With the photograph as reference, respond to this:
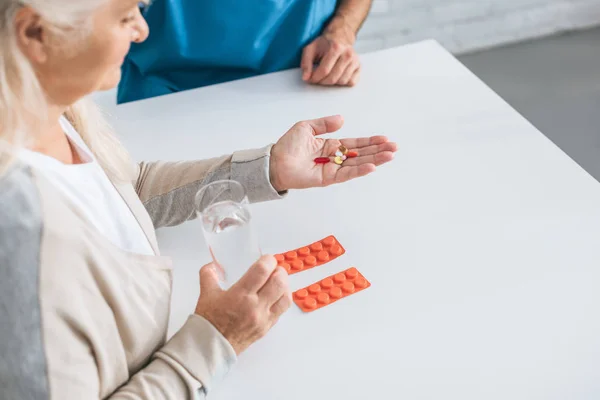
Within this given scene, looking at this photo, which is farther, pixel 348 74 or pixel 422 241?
pixel 348 74

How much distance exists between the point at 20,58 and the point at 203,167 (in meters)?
0.49

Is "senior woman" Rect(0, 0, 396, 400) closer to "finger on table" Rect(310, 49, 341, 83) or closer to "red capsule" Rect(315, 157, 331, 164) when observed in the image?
"red capsule" Rect(315, 157, 331, 164)

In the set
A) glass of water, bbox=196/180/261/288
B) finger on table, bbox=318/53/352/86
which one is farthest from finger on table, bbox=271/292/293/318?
finger on table, bbox=318/53/352/86

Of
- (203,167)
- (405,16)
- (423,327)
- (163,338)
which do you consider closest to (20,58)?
(163,338)

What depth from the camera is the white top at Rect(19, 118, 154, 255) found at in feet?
2.37

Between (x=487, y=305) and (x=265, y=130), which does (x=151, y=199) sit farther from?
(x=487, y=305)

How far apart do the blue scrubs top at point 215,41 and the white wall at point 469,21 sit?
1244mm

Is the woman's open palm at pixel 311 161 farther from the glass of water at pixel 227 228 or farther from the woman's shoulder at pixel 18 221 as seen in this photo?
the woman's shoulder at pixel 18 221

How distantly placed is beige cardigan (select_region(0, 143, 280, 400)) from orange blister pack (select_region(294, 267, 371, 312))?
0.17m

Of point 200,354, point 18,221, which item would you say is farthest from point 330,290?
point 18,221

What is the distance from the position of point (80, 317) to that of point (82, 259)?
0.19 ft

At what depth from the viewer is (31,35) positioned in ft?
2.06

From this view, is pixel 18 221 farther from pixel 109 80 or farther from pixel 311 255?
pixel 311 255

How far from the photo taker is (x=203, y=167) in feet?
3.60
